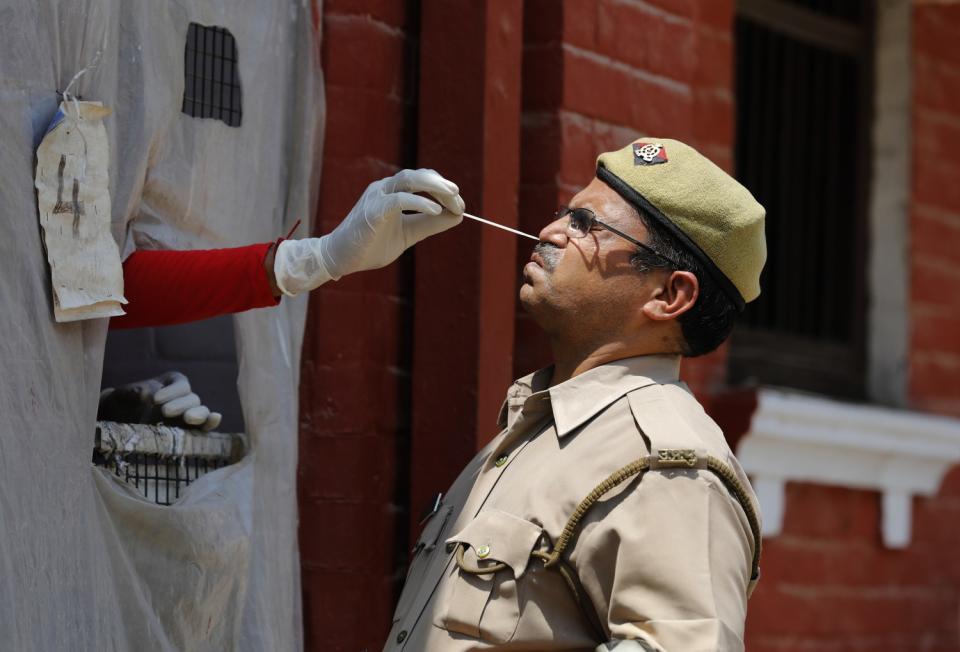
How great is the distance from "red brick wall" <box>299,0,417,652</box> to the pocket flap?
2.55 feet

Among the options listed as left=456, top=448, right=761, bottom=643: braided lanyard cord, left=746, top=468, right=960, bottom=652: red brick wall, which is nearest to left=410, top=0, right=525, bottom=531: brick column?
left=456, top=448, right=761, bottom=643: braided lanyard cord

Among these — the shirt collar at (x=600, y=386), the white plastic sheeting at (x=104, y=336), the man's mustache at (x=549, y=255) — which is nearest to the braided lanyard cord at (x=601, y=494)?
the shirt collar at (x=600, y=386)

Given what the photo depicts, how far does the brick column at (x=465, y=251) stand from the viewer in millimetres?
3457

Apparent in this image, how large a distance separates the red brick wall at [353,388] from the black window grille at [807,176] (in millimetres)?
1993

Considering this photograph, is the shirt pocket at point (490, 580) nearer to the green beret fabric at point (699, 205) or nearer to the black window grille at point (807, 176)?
the green beret fabric at point (699, 205)

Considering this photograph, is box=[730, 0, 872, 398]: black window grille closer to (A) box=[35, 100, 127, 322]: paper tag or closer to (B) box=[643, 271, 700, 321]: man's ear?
(B) box=[643, 271, 700, 321]: man's ear

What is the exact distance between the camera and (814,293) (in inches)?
219

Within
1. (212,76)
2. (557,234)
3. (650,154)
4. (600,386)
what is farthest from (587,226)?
(212,76)

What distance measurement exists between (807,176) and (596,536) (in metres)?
3.29

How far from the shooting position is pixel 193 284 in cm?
272

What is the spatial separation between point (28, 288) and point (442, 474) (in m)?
1.15

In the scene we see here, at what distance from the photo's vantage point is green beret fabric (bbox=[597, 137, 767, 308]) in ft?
9.07

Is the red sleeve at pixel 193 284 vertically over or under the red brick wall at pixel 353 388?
over

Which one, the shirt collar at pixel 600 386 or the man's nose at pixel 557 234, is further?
the man's nose at pixel 557 234
